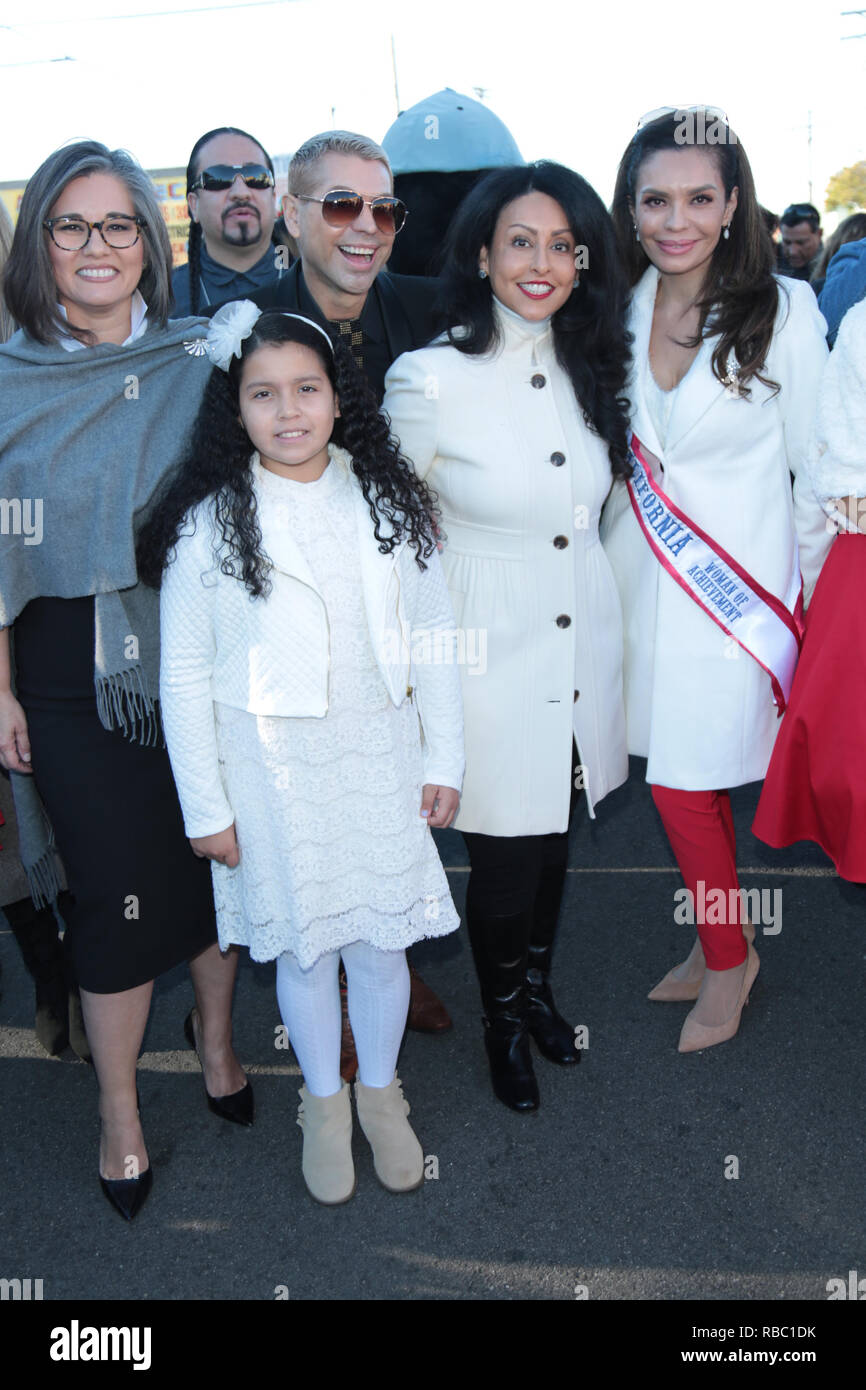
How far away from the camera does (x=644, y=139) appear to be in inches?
104

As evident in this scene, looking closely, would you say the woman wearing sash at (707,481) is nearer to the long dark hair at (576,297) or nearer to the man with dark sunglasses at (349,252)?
the long dark hair at (576,297)

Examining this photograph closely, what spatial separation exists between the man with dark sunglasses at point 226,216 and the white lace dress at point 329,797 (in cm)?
197

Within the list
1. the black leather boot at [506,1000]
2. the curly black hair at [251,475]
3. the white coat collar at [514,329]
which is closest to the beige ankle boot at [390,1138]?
the black leather boot at [506,1000]

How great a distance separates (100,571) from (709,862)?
1.67 m

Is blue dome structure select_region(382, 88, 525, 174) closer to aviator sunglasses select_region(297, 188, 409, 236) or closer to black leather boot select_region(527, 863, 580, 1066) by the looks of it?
aviator sunglasses select_region(297, 188, 409, 236)

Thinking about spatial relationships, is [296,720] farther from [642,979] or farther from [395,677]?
[642,979]

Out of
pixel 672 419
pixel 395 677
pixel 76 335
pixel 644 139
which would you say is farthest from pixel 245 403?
pixel 644 139

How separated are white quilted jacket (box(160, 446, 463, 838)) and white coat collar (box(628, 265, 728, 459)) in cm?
72

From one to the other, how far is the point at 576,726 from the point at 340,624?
2.30 feet

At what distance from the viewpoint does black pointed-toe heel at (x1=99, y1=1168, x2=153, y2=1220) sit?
2514 mm

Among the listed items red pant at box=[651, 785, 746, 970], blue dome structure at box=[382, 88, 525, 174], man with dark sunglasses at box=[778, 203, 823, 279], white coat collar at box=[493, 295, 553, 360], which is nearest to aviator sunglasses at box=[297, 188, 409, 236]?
white coat collar at box=[493, 295, 553, 360]

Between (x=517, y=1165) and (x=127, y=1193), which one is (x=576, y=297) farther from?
(x=127, y=1193)

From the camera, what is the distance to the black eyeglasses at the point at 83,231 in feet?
7.45

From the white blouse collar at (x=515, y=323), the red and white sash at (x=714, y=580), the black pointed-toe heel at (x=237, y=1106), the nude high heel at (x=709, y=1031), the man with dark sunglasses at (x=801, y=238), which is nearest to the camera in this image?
the white blouse collar at (x=515, y=323)
